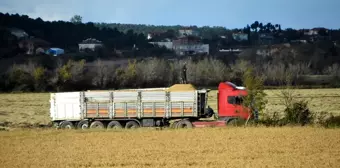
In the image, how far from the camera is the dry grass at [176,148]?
2094 centimetres

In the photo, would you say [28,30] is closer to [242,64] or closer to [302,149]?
[242,64]

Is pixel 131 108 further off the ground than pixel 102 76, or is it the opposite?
pixel 102 76

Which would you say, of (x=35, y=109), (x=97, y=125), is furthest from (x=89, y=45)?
(x=97, y=125)

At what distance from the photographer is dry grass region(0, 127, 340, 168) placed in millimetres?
20938

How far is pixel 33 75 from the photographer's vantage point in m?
90.2

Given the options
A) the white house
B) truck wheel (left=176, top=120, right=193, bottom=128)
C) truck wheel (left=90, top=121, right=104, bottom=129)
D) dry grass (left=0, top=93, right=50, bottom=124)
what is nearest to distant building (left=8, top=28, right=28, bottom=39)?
the white house

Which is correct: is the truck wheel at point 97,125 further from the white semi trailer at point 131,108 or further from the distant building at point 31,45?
the distant building at point 31,45

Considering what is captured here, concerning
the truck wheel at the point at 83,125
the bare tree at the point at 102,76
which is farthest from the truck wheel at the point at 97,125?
the bare tree at the point at 102,76

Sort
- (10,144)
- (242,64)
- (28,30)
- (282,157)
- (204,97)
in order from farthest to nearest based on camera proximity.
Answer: (28,30) → (242,64) → (204,97) → (10,144) → (282,157)

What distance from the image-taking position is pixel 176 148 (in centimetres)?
2464

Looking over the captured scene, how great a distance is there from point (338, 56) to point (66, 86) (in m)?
71.7

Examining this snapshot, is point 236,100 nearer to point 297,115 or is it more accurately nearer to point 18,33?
point 297,115

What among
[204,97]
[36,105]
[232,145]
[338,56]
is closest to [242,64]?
[338,56]

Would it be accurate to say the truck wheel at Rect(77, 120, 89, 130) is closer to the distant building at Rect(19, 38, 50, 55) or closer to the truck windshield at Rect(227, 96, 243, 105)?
the truck windshield at Rect(227, 96, 243, 105)
